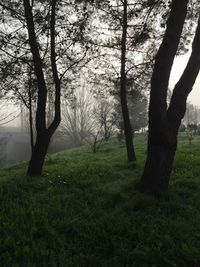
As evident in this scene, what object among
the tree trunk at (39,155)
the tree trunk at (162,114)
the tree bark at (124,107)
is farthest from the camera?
the tree bark at (124,107)

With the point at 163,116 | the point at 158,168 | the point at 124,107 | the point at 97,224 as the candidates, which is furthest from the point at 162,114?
the point at 124,107

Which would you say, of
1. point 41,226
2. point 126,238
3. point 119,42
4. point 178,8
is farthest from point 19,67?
point 126,238

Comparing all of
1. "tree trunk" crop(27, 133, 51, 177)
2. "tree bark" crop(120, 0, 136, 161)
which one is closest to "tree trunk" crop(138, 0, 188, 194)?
"tree trunk" crop(27, 133, 51, 177)

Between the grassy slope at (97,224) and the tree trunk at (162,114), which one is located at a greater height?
the tree trunk at (162,114)

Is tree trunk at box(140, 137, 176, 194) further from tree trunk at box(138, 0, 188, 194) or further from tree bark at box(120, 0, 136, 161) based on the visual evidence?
tree bark at box(120, 0, 136, 161)

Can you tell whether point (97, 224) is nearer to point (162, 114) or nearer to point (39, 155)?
point (162, 114)

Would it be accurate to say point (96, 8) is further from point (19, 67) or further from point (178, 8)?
point (178, 8)

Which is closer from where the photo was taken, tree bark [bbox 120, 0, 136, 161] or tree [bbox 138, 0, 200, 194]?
tree [bbox 138, 0, 200, 194]

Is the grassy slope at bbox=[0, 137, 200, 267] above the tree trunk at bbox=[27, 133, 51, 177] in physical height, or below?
below

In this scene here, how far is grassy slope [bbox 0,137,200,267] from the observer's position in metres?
4.76

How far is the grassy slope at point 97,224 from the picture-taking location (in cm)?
476

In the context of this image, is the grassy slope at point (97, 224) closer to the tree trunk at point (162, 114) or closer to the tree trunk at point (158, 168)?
the tree trunk at point (158, 168)

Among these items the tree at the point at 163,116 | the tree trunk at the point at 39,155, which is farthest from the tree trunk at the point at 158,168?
the tree trunk at the point at 39,155

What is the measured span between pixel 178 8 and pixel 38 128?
532 cm
